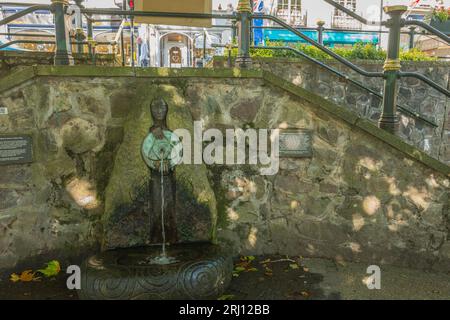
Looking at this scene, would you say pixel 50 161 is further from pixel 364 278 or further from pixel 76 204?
pixel 364 278

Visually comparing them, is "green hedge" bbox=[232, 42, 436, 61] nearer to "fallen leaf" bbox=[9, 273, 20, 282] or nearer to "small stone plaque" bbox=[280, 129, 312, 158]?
"small stone plaque" bbox=[280, 129, 312, 158]

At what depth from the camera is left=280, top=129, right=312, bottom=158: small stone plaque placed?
3979 millimetres

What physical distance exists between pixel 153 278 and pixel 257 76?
7.33ft

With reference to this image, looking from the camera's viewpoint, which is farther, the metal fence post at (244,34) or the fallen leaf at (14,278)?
the metal fence post at (244,34)

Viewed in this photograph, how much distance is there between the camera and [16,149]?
11.6 ft

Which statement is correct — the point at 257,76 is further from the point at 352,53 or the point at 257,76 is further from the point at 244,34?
the point at 352,53

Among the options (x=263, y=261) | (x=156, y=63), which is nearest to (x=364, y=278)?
(x=263, y=261)

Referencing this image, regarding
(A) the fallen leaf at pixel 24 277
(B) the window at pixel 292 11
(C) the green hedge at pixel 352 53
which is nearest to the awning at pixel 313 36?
(C) the green hedge at pixel 352 53

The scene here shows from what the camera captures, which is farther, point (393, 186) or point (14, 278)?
point (393, 186)

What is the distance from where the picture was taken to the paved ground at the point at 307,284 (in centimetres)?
325

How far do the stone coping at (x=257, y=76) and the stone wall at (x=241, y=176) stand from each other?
1 cm

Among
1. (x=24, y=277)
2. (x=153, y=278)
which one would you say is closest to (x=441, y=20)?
(x=153, y=278)

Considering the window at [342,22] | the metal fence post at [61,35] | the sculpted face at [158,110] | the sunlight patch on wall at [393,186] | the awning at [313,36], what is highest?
the window at [342,22]

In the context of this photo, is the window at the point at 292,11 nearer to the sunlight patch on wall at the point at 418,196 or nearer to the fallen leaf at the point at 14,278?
the sunlight patch on wall at the point at 418,196
